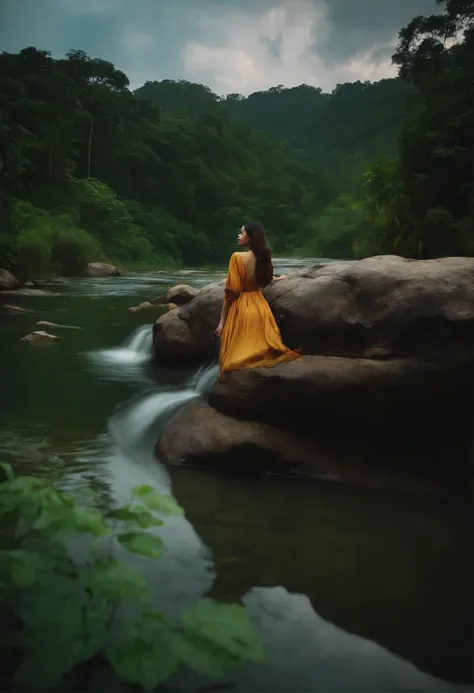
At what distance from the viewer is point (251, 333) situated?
4.17 m

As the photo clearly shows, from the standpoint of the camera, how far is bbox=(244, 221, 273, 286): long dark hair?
12.2 ft

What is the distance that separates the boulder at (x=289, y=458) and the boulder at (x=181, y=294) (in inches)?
75.1

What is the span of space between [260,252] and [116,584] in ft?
8.24

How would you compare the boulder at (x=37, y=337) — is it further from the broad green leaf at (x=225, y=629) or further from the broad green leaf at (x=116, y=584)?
the broad green leaf at (x=225, y=629)

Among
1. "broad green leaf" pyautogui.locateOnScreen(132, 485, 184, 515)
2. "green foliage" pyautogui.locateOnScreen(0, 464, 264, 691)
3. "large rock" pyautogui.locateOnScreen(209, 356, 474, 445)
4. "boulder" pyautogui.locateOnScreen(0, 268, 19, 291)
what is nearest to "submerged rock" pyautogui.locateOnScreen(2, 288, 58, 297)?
"boulder" pyautogui.locateOnScreen(0, 268, 19, 291)

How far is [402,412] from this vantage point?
3934 millimetres

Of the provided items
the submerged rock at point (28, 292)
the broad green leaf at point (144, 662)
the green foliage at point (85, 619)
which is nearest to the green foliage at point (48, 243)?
the submerged rock at point (28, 292)

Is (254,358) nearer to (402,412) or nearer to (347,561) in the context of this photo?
(402,412)

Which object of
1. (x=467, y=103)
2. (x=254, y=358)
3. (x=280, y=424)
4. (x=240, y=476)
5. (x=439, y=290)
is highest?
(x=467, y=103)

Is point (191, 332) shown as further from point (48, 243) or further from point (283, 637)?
point (283, 637)

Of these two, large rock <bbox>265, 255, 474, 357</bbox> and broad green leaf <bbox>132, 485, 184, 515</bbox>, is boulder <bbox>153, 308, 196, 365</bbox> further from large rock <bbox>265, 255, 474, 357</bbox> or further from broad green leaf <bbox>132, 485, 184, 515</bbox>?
broad green leaf <bbox>132, 485, 184, 515</bbox>

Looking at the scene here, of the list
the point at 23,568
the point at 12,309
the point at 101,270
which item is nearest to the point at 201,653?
the point at 23,568

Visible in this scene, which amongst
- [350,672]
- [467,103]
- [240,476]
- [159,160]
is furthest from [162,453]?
[467,103]

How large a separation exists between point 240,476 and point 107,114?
2.31m
